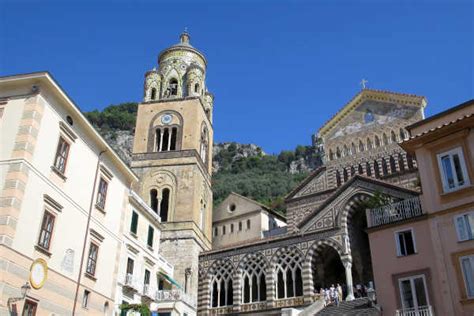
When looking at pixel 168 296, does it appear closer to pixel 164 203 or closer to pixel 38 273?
pixel 164 203

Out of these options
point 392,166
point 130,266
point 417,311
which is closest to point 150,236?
point 130,266

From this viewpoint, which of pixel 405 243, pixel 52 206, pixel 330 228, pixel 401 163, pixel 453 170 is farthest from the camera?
pixel 401 163

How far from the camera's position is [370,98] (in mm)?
37062

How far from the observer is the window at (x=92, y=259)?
1853cm

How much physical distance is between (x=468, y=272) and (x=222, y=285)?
63.7 feet

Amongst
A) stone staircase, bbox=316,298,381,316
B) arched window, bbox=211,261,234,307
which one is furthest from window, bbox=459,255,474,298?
arched window, bbox=211,261,234,307

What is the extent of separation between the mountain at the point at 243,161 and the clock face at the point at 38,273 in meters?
65.8

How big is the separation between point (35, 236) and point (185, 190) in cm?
2036

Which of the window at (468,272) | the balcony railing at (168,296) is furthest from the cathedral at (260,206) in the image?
the window at (468,272)

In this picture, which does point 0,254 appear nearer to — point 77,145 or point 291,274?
point 77,145

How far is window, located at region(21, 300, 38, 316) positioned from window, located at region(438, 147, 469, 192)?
45.3 ft

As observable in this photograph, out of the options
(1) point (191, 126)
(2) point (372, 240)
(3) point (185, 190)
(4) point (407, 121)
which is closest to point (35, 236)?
(2) point (372, 240)

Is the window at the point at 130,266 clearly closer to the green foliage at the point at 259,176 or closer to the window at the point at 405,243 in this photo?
the window at the point at 405,243

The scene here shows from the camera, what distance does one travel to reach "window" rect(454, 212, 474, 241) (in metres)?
16.0
